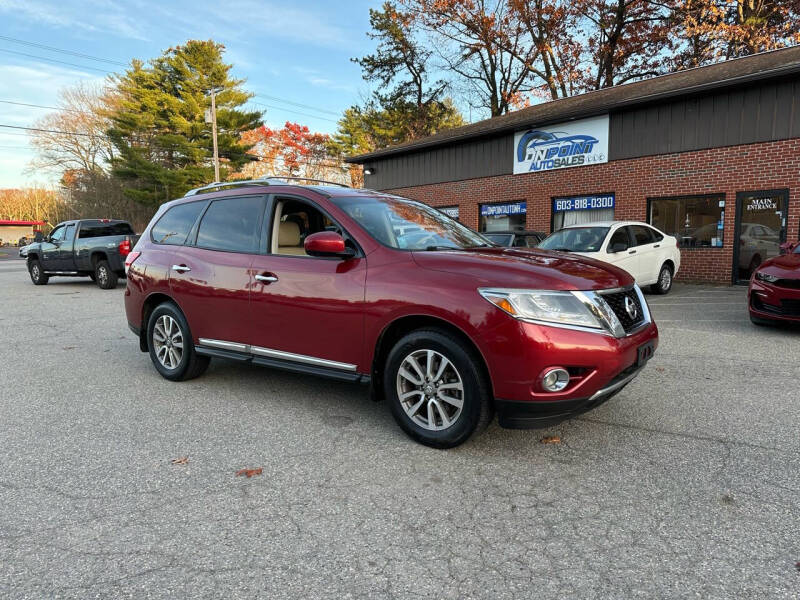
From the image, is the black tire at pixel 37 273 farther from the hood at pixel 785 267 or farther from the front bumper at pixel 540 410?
the hood at pixel 785 267

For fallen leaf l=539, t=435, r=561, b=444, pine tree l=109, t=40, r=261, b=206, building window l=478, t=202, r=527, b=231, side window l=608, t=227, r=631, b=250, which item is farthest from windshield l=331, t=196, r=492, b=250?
pine tree l=109, t=40, r=261, b=206

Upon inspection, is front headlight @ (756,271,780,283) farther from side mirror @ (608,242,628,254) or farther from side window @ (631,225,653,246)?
side window @ (631,225,653,246)

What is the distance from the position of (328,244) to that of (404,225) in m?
0.76

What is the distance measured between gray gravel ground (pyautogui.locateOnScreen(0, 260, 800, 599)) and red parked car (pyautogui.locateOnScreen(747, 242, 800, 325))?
2486 mm

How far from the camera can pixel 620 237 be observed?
10812 mm

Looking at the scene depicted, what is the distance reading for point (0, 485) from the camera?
3.05 m

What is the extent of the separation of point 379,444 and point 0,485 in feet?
7.23

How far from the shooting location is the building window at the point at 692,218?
510 inches

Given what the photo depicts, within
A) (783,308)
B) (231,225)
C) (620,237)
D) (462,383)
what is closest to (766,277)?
(783,308)

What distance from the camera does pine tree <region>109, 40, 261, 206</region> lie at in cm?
3819

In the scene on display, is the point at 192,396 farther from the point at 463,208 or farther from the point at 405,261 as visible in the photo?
the point at 463,208

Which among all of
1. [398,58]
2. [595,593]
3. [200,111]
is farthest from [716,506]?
[200,111]

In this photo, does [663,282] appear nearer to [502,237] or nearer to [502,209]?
[502,237]

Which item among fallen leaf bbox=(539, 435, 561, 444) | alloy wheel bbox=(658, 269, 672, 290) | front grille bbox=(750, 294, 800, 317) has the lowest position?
fallen leaf bbox=(539, 435, 561, 444)
